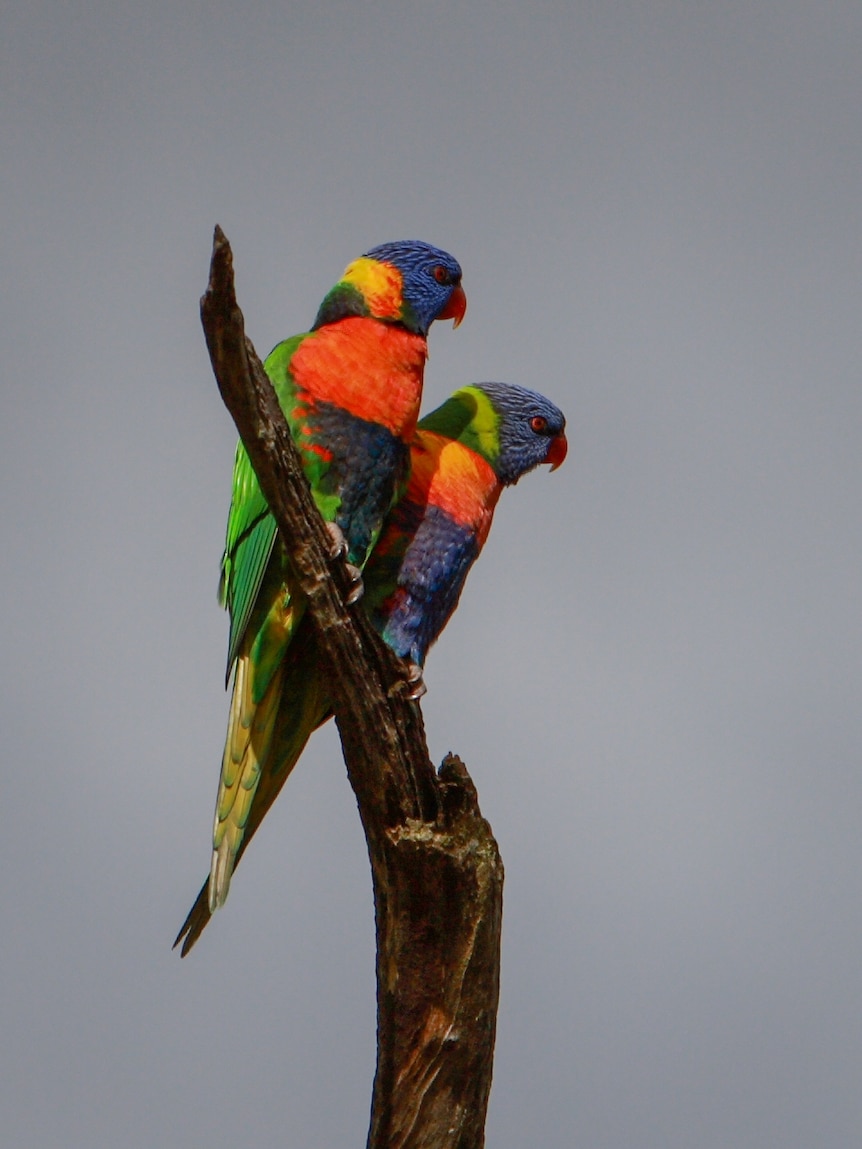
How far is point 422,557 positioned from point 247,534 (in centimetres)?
72

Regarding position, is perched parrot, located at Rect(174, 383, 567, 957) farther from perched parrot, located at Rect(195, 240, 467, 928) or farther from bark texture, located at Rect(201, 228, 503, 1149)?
bark texture, located at Rect(201, 228, 503, 1149)

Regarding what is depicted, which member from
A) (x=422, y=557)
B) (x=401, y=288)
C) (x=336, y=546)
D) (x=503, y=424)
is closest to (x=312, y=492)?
(x=336, y=546)

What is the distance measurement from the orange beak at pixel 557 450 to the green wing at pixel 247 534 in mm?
1458

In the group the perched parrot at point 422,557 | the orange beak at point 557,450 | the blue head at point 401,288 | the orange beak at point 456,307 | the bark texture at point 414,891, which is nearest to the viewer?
the bark texture at point 414,891

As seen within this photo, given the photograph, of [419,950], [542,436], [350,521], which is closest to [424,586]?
[350,521]

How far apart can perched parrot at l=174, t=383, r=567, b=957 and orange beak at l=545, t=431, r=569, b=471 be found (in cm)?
22

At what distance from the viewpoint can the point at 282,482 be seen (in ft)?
10.7

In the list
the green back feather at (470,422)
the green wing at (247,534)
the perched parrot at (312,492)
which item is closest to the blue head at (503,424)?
the green back feather at (470,422)

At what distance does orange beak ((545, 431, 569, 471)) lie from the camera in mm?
5449

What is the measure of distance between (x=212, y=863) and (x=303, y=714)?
593 mm

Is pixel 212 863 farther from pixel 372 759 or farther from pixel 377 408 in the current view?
pixel 377 408

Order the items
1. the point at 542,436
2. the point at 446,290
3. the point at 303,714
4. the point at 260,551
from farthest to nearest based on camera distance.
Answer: the point at 542,436 < the point at 446,290 < the point at 303,714 < the point at 260,551

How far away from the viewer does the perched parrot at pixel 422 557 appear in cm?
427

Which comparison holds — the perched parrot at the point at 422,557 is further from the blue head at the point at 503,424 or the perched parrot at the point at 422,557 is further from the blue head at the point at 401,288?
the blue head at the point at 401,288
